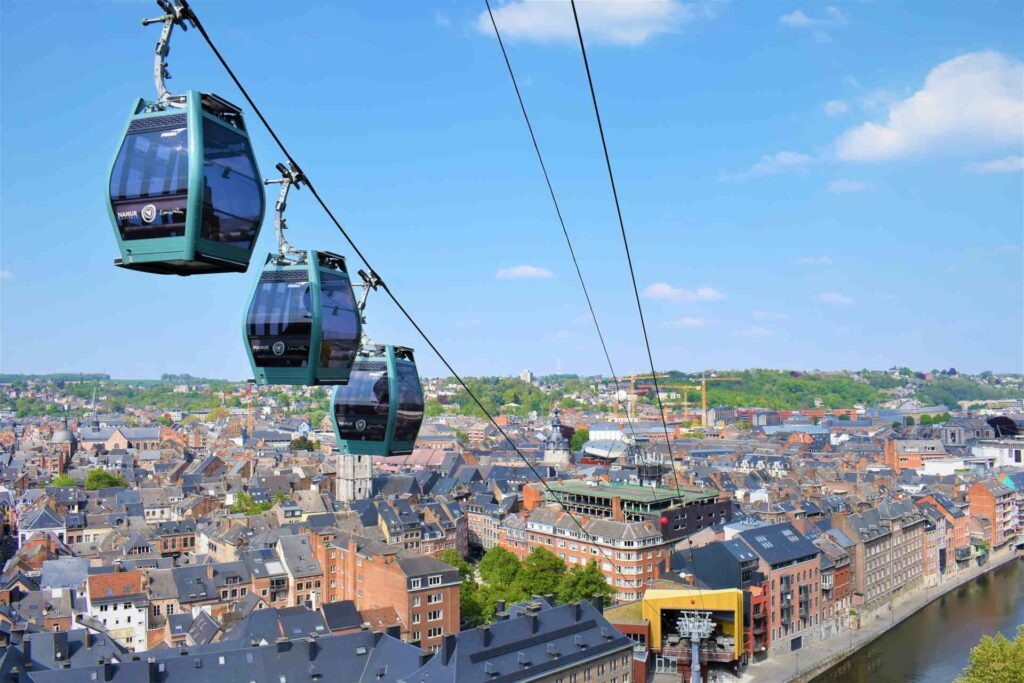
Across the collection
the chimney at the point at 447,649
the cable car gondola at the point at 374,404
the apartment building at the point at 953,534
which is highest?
the cable car gondola at the point at 374,404

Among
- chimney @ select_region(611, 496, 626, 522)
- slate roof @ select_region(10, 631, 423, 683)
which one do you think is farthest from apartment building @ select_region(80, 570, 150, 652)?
chimney @ select_region(611, 496, 626, 522)

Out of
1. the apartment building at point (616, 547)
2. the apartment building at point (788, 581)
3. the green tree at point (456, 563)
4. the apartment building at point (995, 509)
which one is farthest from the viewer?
the apartment building at point (995, 509)

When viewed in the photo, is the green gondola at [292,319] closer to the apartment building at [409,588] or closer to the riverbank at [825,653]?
the apartment building at [409,588]

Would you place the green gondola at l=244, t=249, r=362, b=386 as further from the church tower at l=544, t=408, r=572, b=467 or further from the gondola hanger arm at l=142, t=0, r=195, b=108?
the church tower at l=544, t=408, r=572, b=467

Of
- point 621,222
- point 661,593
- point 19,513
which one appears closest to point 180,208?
point 621,222

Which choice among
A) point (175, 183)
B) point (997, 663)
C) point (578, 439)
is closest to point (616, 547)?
point (997, 663)

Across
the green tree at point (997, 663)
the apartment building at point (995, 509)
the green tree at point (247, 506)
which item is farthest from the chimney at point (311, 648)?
the apartment building at point (995, 509)
